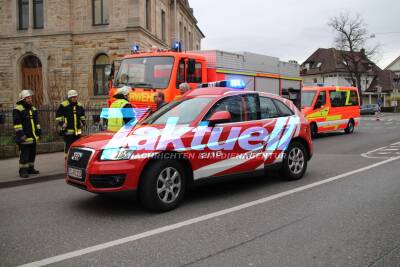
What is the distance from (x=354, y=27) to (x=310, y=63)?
77.6ft

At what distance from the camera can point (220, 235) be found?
15.1 feet

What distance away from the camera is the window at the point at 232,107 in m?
6.44

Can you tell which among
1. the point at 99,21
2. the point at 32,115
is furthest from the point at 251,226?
the point at 99,21

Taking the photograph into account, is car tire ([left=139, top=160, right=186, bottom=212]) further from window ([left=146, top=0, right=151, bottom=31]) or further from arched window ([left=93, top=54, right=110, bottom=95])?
window ([left=146, top=0, right=151, bottom=31])

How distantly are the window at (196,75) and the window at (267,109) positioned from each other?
4027 mm

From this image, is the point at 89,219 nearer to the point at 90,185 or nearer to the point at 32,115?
the point at 90,185

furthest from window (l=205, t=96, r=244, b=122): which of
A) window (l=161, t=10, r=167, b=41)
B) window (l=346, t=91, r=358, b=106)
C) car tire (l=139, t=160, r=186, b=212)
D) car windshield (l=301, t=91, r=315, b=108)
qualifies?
window (l=161, t=10, r=167, b=41)

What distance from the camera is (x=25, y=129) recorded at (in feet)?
28.2

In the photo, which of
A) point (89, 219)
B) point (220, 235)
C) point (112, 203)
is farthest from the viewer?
point (112, 203)

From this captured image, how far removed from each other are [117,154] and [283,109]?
3596 mm

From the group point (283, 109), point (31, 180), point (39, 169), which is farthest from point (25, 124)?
point (283, 109)

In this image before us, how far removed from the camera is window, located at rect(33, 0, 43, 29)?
24.7 meters

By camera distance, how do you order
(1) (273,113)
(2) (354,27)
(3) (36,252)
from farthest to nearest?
(2) (354,27), (1) (273,113), (3) (36,252)

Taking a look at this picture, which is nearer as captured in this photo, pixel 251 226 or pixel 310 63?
pixel 251 226
